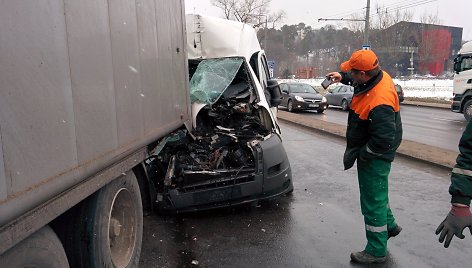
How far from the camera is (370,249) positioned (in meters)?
3.76

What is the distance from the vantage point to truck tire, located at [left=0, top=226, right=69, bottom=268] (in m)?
1.79

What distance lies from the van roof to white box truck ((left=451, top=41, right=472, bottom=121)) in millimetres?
12539

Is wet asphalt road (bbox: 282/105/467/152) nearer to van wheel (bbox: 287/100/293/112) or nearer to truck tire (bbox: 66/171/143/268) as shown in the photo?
van wheel (bbox: 287/100/293/112)

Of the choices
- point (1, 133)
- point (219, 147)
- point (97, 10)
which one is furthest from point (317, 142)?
point (1, 133)

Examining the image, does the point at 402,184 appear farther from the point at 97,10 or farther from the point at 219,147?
the point at 97,10

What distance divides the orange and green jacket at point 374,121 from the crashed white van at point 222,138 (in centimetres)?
123

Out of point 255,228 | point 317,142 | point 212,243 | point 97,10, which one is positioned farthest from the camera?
point 317,142

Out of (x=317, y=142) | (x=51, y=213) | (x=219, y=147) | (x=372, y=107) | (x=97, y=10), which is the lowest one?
(x=317, y=142)

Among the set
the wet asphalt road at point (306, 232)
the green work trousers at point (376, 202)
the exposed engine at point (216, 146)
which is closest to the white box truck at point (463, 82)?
the wet asphalt road at point (306, 232)

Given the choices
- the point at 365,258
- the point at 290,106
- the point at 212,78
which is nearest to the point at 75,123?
the point at 365,258

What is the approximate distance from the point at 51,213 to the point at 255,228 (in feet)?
9.61

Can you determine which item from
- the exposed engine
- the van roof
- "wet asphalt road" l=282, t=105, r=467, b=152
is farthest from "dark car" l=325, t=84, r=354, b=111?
the exposed engine

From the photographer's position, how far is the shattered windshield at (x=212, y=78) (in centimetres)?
552

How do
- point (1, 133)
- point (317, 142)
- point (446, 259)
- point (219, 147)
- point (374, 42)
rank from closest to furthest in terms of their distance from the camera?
point (1, 133) < point (446, 259) < point (219, 147) < point (317, 142) < point (374, 42)
